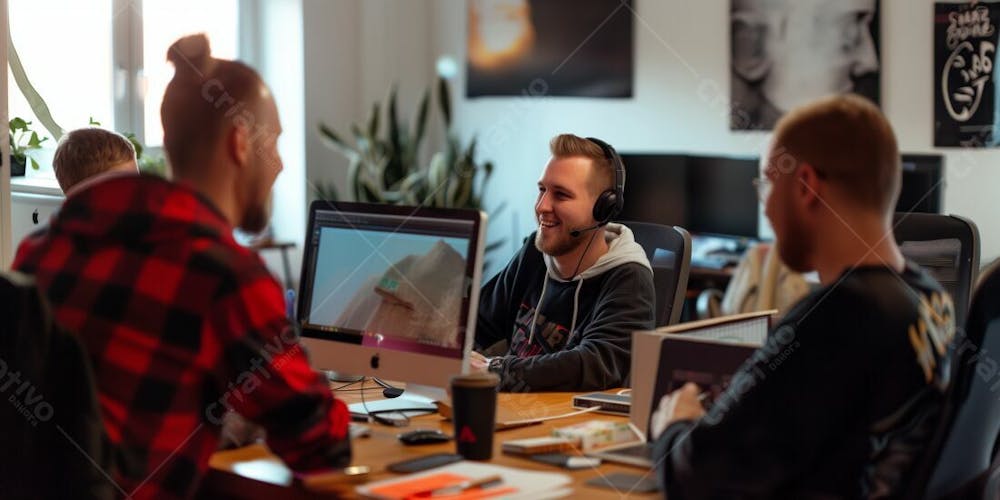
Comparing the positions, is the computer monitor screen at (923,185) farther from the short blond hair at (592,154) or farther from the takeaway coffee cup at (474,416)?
the takeaway coffee cup at (474,416)

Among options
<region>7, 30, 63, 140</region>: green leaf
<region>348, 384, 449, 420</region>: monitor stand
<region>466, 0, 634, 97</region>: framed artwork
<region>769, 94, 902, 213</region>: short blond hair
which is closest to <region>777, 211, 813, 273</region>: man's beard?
<region>769, 94, 902, 213</region>: short blond hair

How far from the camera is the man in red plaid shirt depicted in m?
1.64

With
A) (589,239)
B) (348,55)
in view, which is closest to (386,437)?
(589,239)

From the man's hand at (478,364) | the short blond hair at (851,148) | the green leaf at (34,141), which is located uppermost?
the green leaf at (34,141)

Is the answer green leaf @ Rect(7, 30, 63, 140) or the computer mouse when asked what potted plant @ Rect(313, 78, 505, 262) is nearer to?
green leaf @ Rect(7, 30, 63, 140)

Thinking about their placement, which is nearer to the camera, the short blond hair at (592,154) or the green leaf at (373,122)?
the short blond hair at (592,154)

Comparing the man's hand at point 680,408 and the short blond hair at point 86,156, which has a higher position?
the short blond hair at point 86,156

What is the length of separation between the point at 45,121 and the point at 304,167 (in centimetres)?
194

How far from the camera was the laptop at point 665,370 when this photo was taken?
1.94 m

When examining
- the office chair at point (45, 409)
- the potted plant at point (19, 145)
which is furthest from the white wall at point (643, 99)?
the office chair at point (45, 409)

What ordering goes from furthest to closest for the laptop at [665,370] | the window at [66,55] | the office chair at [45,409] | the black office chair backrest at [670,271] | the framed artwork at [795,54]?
the framed artwork at [795,54]
the window at [66,55]
the black office chair backrest at [670,271]
the laptop at [665,370]
the office chair at [45,409]

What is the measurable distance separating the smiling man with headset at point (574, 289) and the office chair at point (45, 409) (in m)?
1.14

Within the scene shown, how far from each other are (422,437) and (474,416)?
6.7 inches

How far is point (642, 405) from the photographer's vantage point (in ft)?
6.85
